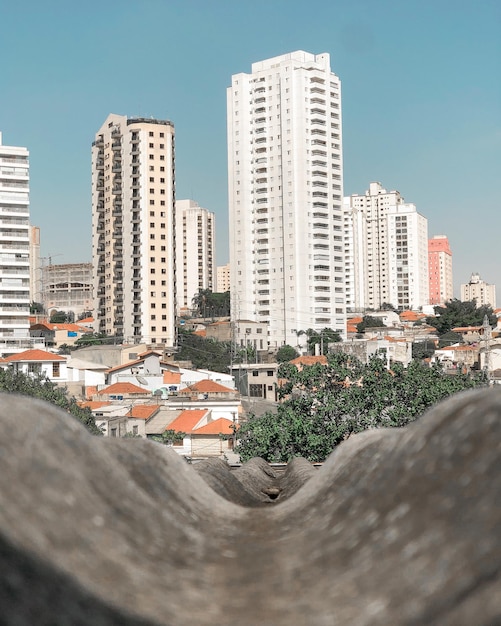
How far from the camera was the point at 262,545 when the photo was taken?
1.70m

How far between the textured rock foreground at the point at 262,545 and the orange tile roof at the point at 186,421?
35043 millimetres

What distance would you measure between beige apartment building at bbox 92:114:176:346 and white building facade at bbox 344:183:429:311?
207 ft

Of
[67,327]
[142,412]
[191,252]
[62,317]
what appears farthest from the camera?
[191,252]

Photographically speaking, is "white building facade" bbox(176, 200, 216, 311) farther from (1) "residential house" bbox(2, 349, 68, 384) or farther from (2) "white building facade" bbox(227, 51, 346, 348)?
(1) "residential house" bbox(2, 349, 68, 384)

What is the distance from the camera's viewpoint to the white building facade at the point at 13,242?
71750 millimetres

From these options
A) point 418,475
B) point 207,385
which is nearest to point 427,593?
point 418,475

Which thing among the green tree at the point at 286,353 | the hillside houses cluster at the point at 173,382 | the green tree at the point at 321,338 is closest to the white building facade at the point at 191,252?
the hillside houses cluster at the point at 173,382

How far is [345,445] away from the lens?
234cm

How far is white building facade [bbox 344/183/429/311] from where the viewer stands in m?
144

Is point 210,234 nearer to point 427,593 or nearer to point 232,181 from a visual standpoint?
point 232,181

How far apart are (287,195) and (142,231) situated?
1707 cm

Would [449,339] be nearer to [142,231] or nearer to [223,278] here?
[142,231]

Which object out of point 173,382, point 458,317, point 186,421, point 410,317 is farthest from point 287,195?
point 186,421

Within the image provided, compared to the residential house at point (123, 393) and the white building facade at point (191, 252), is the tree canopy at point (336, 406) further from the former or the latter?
the white building facade at point (191, 252)
